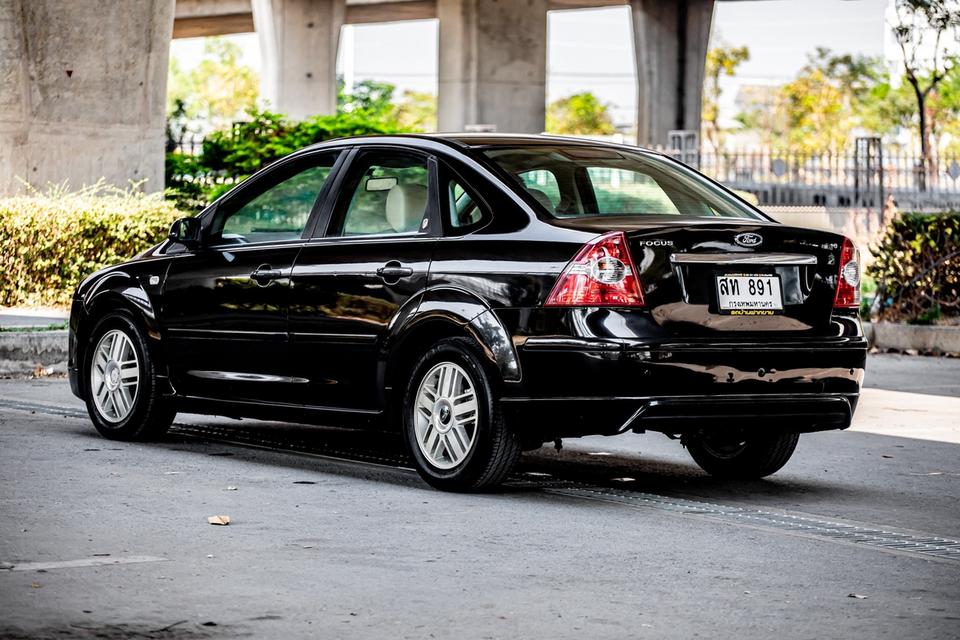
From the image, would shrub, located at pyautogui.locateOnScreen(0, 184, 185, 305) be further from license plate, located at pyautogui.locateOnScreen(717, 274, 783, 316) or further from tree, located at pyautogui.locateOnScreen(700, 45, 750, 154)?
tree, located at pyautogui.locateOnScreen(700, 45, 750, 154)

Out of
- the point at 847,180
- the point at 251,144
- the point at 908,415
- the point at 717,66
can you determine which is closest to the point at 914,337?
the point at 908,415

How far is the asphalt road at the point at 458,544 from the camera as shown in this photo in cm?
524

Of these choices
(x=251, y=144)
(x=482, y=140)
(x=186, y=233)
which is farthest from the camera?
(x=251, y=144)

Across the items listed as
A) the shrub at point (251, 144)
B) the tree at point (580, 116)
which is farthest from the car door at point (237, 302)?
the tree at point (580, 116)

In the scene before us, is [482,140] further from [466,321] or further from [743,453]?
[743,453]

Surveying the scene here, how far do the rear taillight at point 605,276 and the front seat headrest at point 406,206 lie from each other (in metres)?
1.12

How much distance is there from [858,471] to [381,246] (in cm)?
284

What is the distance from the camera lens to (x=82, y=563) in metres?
5.95

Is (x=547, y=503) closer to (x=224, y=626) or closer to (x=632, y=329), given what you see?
(x=632, y=329)

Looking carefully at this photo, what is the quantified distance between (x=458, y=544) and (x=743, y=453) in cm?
259

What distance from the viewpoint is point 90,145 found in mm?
18250

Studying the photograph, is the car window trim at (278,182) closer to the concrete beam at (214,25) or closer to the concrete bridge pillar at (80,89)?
the concrete bridge pillar at (80,89)

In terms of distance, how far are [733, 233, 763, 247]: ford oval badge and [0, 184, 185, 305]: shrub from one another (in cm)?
959

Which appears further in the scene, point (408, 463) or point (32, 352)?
point (32, 352)
